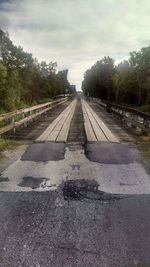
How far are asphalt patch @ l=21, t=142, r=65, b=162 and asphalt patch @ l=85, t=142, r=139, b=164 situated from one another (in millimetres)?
801

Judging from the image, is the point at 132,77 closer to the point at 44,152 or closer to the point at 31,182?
the point at 44,152

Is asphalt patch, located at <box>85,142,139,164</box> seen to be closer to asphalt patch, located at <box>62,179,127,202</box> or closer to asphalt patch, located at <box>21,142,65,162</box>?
asphalt patch, located at <box>21,142,65,162</box>

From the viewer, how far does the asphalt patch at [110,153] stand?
24.1 ft

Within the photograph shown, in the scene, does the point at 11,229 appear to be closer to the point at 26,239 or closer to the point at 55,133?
the point at 26,239

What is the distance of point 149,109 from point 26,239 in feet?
114

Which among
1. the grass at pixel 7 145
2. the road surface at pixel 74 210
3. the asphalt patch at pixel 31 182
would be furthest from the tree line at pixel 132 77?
the asphalt patch at pixel 31 182

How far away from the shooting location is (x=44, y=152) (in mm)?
8141

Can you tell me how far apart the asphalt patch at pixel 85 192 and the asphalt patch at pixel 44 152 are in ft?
6.64

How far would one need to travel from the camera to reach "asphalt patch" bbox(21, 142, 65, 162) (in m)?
7.50

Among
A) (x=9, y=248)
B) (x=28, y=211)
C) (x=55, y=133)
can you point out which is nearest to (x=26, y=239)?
(x=9, y=248)

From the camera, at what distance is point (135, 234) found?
3652 mm

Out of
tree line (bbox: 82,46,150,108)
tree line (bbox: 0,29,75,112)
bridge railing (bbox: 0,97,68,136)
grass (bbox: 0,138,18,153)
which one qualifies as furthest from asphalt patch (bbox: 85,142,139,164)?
tree line (bbox: 82,46,150,108)

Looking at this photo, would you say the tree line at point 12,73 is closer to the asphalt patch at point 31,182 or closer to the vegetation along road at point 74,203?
the vegetation along road at point 74,203

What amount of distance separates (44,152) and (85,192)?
10.8ft
